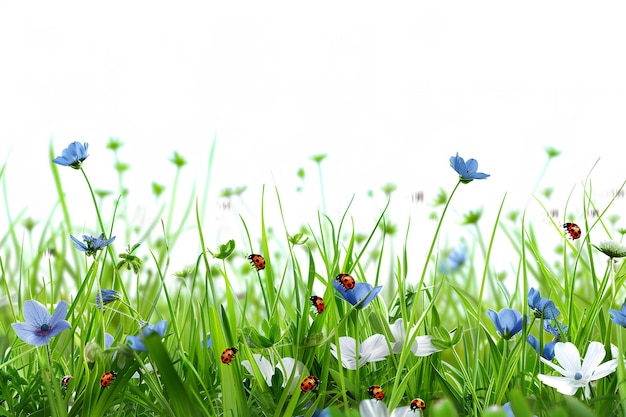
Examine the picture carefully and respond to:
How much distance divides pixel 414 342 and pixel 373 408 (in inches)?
5.8

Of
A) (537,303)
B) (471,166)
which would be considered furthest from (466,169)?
(537,303)

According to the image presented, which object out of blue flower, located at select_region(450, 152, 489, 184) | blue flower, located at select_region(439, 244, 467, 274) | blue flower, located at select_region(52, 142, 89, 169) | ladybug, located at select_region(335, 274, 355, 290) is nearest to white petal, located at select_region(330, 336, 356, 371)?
ladybug, located at select_region(335, 274, 355, 290)

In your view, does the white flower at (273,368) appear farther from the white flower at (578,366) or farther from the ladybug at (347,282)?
the white flower at (578,366)

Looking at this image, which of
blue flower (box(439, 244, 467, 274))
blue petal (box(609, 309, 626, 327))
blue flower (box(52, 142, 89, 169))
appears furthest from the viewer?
blue flower (box(439, 244, 467, 274))

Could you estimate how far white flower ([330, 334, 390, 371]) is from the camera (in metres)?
1.13

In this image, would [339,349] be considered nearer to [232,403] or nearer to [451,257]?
[232,403]

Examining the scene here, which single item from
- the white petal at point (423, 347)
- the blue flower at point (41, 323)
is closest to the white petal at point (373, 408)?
the white petal at point (423, 347)

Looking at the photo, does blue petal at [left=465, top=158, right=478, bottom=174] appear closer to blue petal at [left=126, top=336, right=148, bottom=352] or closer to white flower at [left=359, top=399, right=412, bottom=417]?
white flower at [left=359, top=399, right=412, bottom=417]

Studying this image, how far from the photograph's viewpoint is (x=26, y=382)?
1.19m

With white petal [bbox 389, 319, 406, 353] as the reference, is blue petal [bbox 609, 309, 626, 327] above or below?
above

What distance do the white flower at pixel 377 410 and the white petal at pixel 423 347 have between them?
0.29 feet

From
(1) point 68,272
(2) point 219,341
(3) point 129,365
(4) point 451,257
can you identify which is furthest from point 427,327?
(4) point 451,257

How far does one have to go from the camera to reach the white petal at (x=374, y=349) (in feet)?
3.72

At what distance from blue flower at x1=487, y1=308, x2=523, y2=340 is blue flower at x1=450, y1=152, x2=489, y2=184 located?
0.72ft
